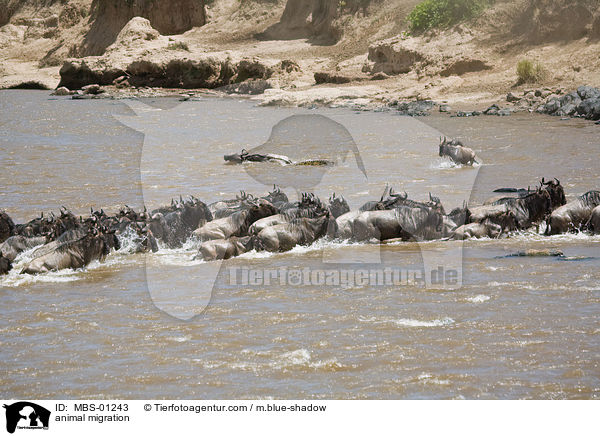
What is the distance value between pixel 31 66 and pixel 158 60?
Answer: 1873 cm

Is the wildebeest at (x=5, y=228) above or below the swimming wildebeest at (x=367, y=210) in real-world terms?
below

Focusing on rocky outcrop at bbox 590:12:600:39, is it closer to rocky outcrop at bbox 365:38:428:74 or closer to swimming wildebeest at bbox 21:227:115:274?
rocky outcrop at bbox 365:38:428:74

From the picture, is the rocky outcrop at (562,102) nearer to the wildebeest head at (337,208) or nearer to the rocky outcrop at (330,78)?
the rocky outcrop at (330,78)

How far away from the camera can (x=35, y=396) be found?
5629mm

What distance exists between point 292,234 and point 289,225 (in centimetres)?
15

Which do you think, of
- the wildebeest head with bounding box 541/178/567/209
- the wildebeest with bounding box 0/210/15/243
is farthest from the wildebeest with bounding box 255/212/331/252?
the wildebeest with bounding box 0/210/15/243

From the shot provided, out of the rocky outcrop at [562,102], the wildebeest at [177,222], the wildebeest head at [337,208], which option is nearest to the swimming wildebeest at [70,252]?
the wildebeest at [177,222]

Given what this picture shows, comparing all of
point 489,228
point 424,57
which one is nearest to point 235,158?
point 489,228

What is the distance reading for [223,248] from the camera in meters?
9.44

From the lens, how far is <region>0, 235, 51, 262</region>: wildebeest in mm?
9617

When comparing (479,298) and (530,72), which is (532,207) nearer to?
(479,298)

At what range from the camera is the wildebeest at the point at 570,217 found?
33.1 ft
